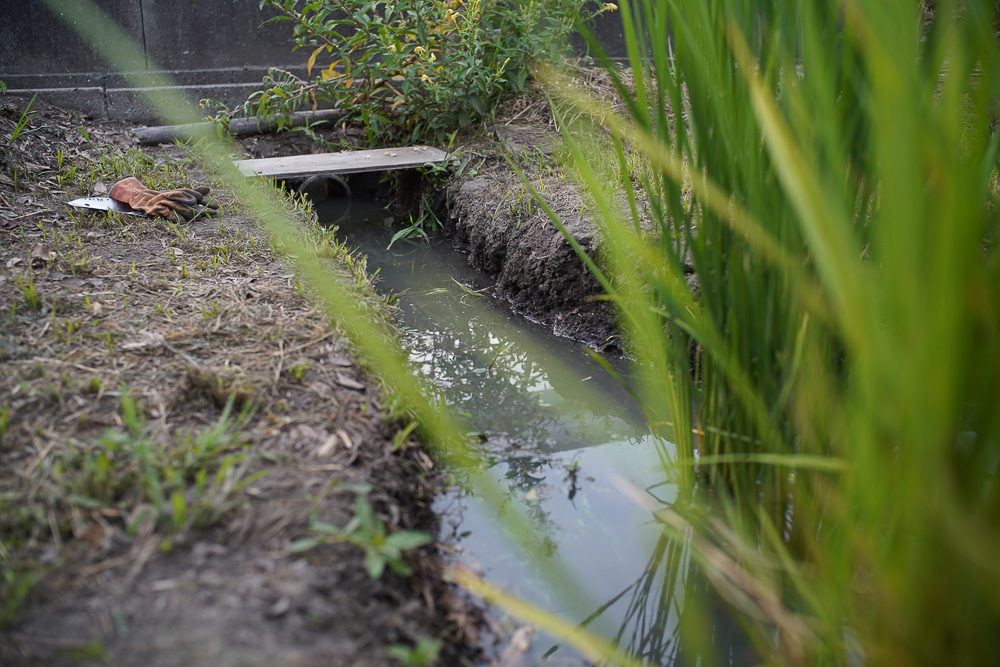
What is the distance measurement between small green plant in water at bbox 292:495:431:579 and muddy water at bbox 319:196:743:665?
0.24 meters

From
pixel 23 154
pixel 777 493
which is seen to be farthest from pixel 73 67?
pixel 777 493

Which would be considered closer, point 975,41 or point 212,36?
point 975,41

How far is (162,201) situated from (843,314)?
7.80 feet

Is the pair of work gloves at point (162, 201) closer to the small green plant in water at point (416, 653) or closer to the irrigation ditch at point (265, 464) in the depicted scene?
the irrigation ditch at point (265, 464)

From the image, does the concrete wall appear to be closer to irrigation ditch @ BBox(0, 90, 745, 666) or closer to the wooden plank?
the wooden plank

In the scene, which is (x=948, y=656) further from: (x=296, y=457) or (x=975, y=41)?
(x=296, y=457)

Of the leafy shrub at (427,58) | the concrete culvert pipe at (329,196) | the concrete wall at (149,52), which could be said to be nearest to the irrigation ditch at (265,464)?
the concrete culvert pipe at (329,196)

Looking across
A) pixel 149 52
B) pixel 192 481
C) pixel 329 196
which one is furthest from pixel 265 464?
pixel 149 52

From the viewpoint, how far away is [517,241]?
256cm

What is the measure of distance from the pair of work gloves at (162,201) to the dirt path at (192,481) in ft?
1.67

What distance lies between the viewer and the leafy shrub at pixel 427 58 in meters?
3.25

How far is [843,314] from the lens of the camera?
21.8 inches

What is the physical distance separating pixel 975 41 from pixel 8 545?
1.31 m

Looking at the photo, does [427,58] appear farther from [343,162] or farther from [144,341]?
[144,341]
